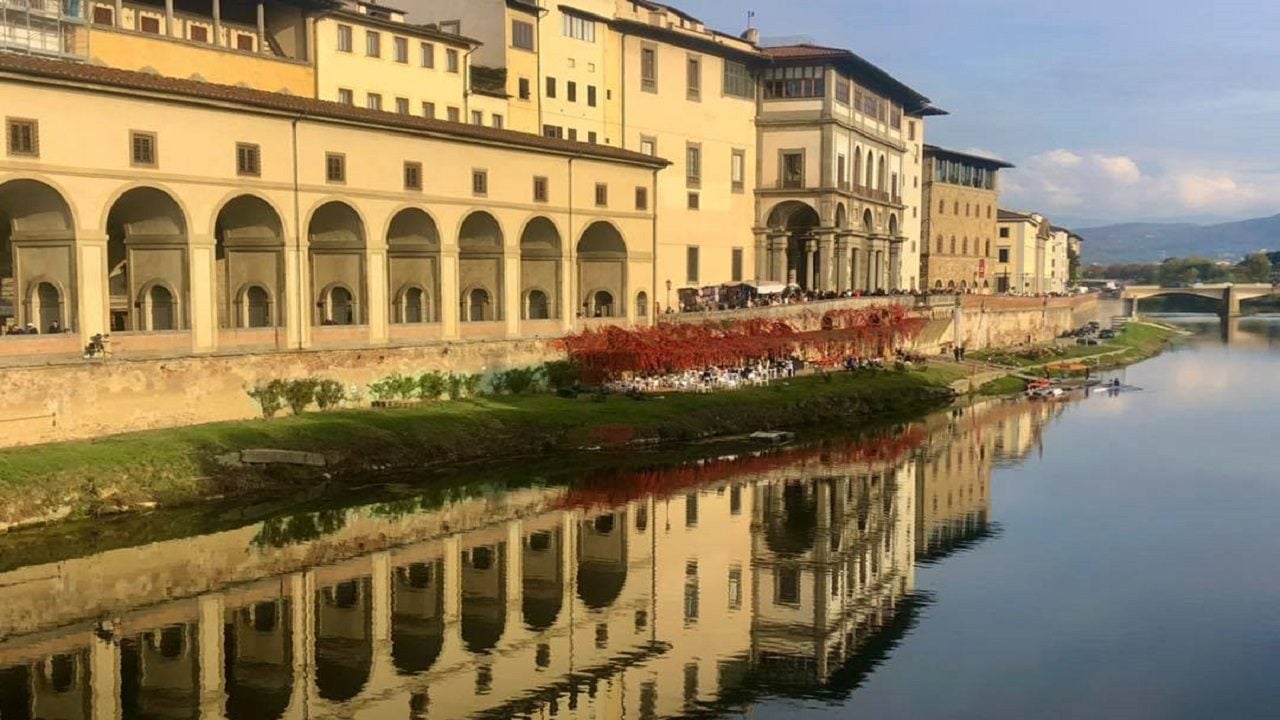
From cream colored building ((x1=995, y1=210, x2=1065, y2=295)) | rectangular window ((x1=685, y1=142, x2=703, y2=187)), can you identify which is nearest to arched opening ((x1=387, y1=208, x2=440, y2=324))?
rectangular window ((x1=685, y1=142, x2=703, y2=187))

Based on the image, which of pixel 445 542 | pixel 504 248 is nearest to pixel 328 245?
pixel 504 248

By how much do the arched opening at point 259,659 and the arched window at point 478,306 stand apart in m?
24.8

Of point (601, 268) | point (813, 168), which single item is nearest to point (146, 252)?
point (601, 268)

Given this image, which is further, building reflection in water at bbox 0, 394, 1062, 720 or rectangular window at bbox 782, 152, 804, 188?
rectangular window at bbox 782, 152, 804, 188

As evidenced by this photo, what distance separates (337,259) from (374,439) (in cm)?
816

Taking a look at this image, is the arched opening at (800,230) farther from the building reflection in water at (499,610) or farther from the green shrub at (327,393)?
the green shrub at (327,393)

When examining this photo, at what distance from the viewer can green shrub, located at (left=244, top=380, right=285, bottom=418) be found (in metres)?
35.8

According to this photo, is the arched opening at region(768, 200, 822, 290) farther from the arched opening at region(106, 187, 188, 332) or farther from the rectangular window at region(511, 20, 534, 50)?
the arched opening at region(106, 187, 188, 332)

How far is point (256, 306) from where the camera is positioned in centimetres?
3972

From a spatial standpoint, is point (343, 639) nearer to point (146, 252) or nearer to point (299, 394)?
point (299, 394)

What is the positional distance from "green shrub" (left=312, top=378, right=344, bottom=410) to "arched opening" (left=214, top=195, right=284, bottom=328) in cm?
243

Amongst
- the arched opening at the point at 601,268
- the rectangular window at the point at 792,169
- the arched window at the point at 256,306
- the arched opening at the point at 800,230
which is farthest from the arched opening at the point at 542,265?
the rectangular window at the point at 792,169

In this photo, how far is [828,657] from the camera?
2253 centimetres

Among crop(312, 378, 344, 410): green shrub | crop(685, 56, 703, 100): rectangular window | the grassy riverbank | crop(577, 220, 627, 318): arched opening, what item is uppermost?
crop(685, 56, 703, 100): rectangular window
